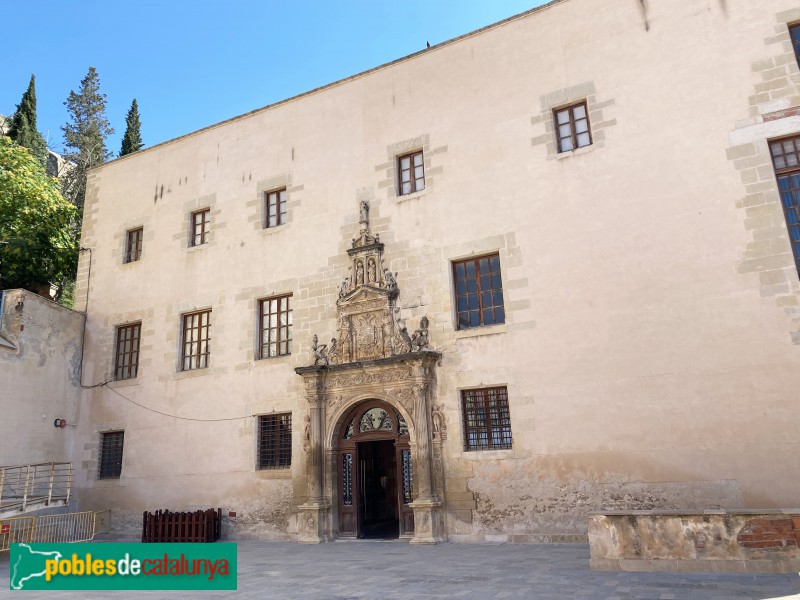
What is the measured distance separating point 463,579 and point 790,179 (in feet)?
27.8

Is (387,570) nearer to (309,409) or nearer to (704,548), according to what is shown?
(704,548)

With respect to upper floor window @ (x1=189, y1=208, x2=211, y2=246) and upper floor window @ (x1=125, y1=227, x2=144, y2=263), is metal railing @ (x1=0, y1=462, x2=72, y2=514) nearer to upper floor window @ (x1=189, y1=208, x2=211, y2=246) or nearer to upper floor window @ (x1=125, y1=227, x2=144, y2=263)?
upper floor window @ (x1=125, y1=227, x2=144, y2=263)

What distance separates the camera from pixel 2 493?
13.6 meters

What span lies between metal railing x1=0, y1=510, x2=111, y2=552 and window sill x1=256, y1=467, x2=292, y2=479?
161 inches

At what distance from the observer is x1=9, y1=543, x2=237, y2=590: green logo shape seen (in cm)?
585

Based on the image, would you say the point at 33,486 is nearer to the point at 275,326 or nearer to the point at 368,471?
the point at 275,326

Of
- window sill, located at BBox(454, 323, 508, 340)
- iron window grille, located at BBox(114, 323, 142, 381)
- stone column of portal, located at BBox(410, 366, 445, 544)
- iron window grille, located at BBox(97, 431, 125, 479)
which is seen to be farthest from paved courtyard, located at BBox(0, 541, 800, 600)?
iron window grille, located at BBox(114, 323, 142, 381)

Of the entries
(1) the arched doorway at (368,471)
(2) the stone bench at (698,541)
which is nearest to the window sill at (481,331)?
(1) the arched doorway at (368,471)

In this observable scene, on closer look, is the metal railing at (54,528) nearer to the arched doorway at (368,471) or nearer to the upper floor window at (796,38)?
the arched doorway at (368,471)

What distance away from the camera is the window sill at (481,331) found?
11922 millimetres

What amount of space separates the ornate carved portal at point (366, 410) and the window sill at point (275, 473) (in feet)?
2.15

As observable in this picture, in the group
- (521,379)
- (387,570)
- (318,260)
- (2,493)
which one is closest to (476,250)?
(521,379)

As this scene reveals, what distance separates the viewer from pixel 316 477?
12.8 metres

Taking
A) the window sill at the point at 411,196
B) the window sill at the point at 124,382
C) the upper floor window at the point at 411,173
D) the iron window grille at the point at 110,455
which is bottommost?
the iron window grille at the point at 110,455
